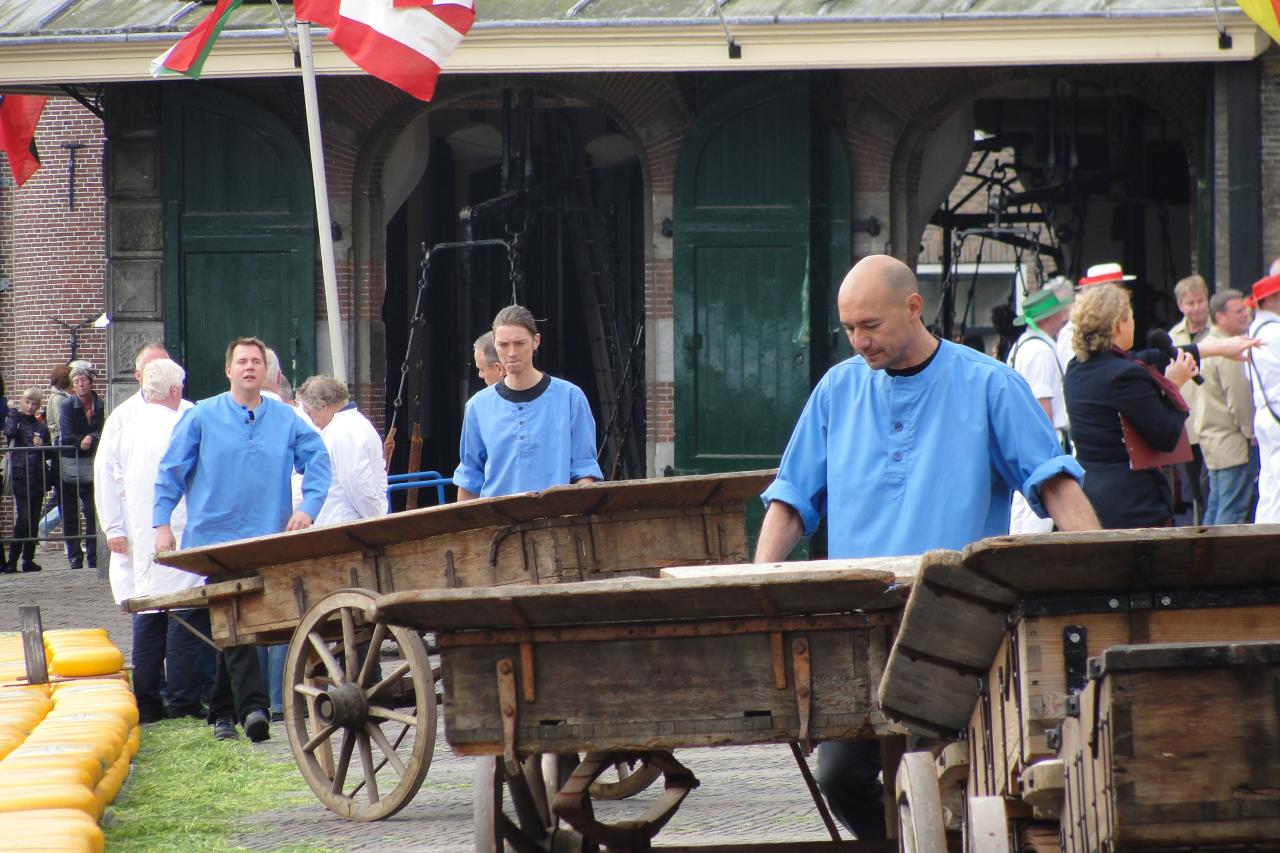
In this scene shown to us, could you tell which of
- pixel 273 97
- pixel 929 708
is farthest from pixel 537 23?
pixel 929 708

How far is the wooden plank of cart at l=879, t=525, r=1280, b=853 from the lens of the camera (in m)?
2.61

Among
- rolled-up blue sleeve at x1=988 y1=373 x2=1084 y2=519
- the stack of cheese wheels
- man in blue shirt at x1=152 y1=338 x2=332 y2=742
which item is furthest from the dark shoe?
rolled-up blue sleeve at x1=988 y1=373 x2=1084 y2=519

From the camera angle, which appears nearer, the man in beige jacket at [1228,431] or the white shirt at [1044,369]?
the white shirt at [1044,369]

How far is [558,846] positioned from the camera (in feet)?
17.6

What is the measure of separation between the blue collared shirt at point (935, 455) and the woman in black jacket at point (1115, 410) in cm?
296

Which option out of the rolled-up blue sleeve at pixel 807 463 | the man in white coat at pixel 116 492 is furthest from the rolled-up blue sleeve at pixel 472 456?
the rolled-up blue sleeve at pixel 807 463

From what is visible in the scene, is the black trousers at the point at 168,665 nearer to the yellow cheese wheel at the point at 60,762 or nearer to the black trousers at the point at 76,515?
the yellow cheese wheel at the point at 60,762

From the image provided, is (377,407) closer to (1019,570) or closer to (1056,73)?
(1056,73)

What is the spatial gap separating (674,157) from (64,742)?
26.6 ft

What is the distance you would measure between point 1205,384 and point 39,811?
23.9 feet

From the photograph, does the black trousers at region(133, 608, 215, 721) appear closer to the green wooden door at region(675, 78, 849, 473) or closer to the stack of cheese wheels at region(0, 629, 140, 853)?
the stack of cheese wheels at region(0, 629, 140, 853)

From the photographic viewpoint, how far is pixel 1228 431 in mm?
10484

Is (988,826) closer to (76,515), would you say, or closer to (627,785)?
(627,785)

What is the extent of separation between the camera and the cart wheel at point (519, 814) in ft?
15.3
